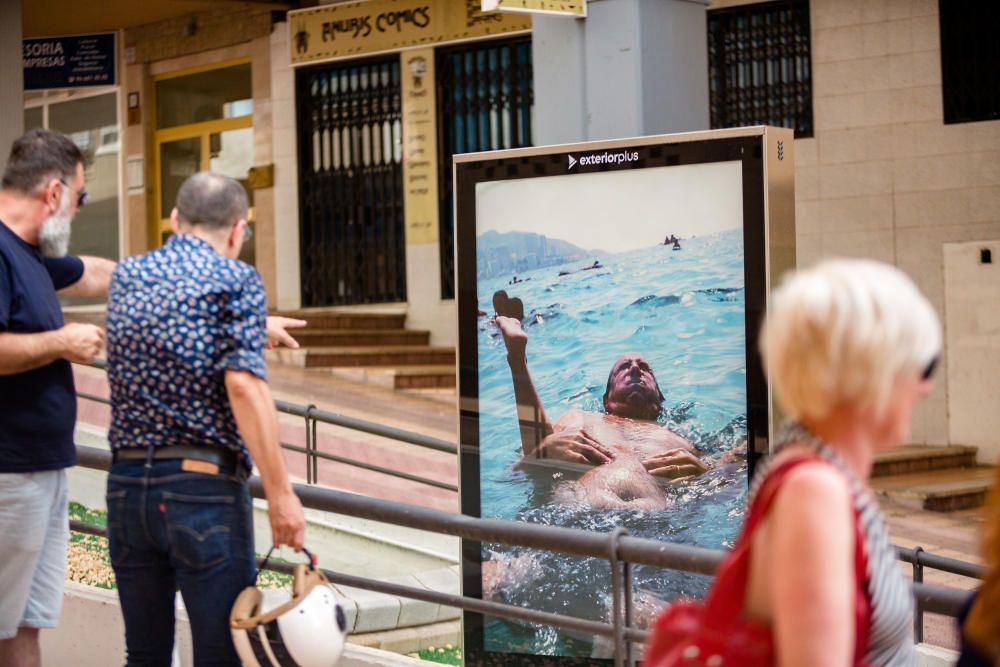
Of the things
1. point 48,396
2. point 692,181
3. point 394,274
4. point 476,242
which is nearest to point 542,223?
point 476,242

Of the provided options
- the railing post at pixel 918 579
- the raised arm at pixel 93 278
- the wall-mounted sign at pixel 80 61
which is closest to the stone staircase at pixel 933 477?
the railing post at pixel 918 579

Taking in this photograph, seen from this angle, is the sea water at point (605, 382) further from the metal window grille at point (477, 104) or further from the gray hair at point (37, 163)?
the metal window grille at point (477, 104)

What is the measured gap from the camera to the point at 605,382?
4832 millimetres

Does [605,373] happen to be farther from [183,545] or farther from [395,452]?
[395,452]

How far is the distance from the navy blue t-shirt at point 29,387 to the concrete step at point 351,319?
1065 centimetres

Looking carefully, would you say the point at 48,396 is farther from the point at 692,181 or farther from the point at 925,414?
the point at 925,414

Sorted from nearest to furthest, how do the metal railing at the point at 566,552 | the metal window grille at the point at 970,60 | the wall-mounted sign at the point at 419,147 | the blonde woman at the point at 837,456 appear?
1. the blonde woman at the point at 837,456
2. the metal railing at the point at 566,552
3. the metal window grille at the point at 970,60
4. the wall-mounted sign at the point at 419,147

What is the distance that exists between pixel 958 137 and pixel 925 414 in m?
2.37

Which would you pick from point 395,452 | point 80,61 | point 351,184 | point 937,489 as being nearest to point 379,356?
point 351,184

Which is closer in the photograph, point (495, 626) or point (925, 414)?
point (495, 626)

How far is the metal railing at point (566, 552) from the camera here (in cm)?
342

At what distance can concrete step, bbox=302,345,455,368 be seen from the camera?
44.7ft

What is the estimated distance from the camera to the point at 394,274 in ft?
50.8

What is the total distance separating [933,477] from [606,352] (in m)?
6.85
